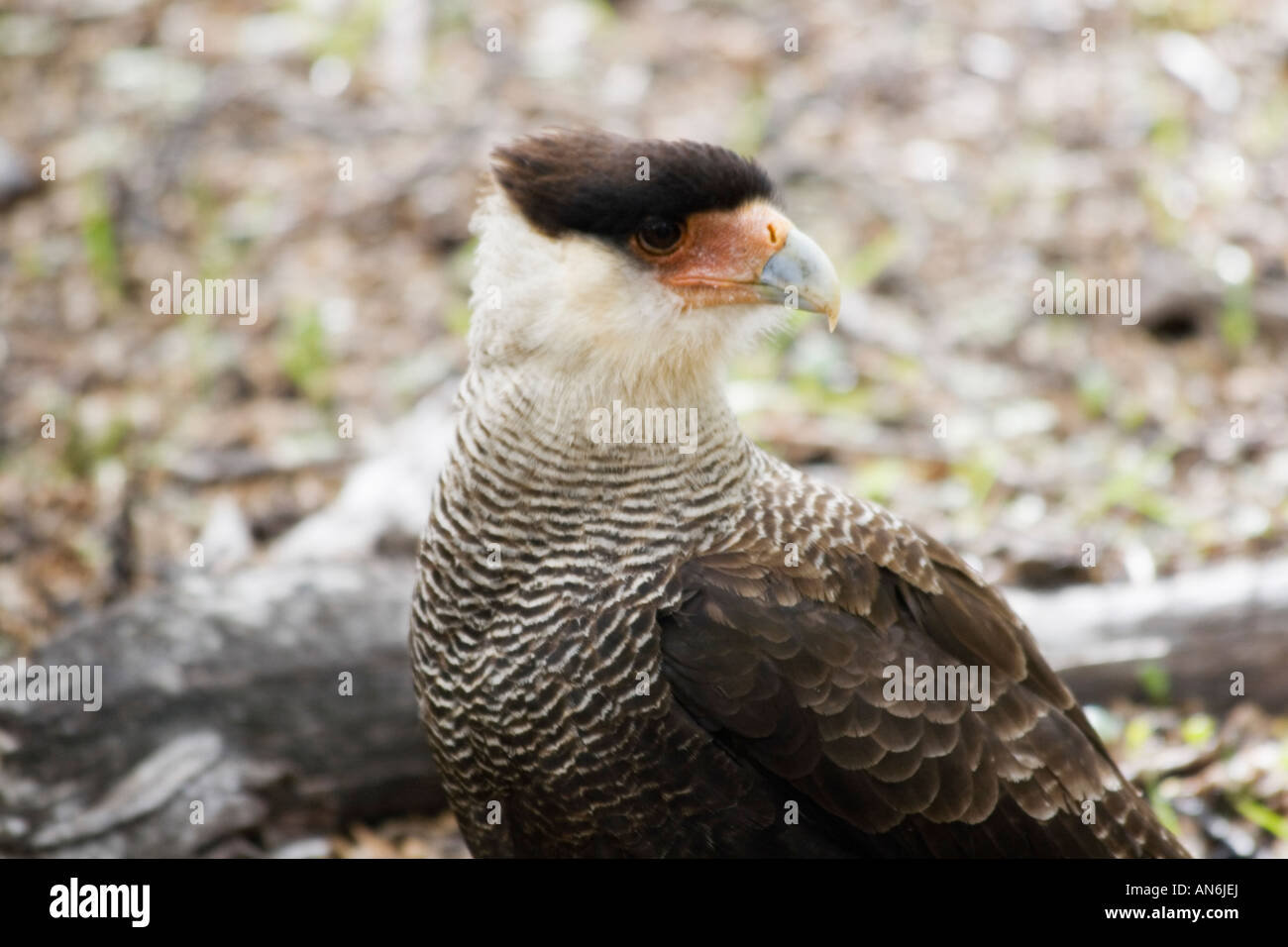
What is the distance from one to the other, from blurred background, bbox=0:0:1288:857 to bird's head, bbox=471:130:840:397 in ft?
3.13

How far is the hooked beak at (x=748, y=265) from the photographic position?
12.8 ft

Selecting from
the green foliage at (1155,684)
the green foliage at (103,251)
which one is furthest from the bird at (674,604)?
the green foliage at (103,251)

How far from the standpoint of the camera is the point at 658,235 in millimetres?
3834

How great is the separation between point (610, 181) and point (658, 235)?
211mm

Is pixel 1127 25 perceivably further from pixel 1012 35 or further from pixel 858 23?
pixel 858 23

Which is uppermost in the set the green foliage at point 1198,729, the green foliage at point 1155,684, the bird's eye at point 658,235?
the bird's eye at point 658,235

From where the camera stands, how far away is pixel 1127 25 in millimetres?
9805

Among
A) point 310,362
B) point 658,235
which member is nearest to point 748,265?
point 658,235

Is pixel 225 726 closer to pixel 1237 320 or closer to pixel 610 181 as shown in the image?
pixel 610 181

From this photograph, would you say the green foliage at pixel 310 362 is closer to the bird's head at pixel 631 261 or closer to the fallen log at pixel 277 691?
the fallen log at pixel 277 691

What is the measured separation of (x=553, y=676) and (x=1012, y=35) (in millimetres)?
7748

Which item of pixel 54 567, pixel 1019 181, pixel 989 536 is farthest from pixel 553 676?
pixel 1019 181

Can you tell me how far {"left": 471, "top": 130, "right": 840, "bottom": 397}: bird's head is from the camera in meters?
3.79

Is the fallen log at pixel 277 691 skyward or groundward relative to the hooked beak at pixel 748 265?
groundward
